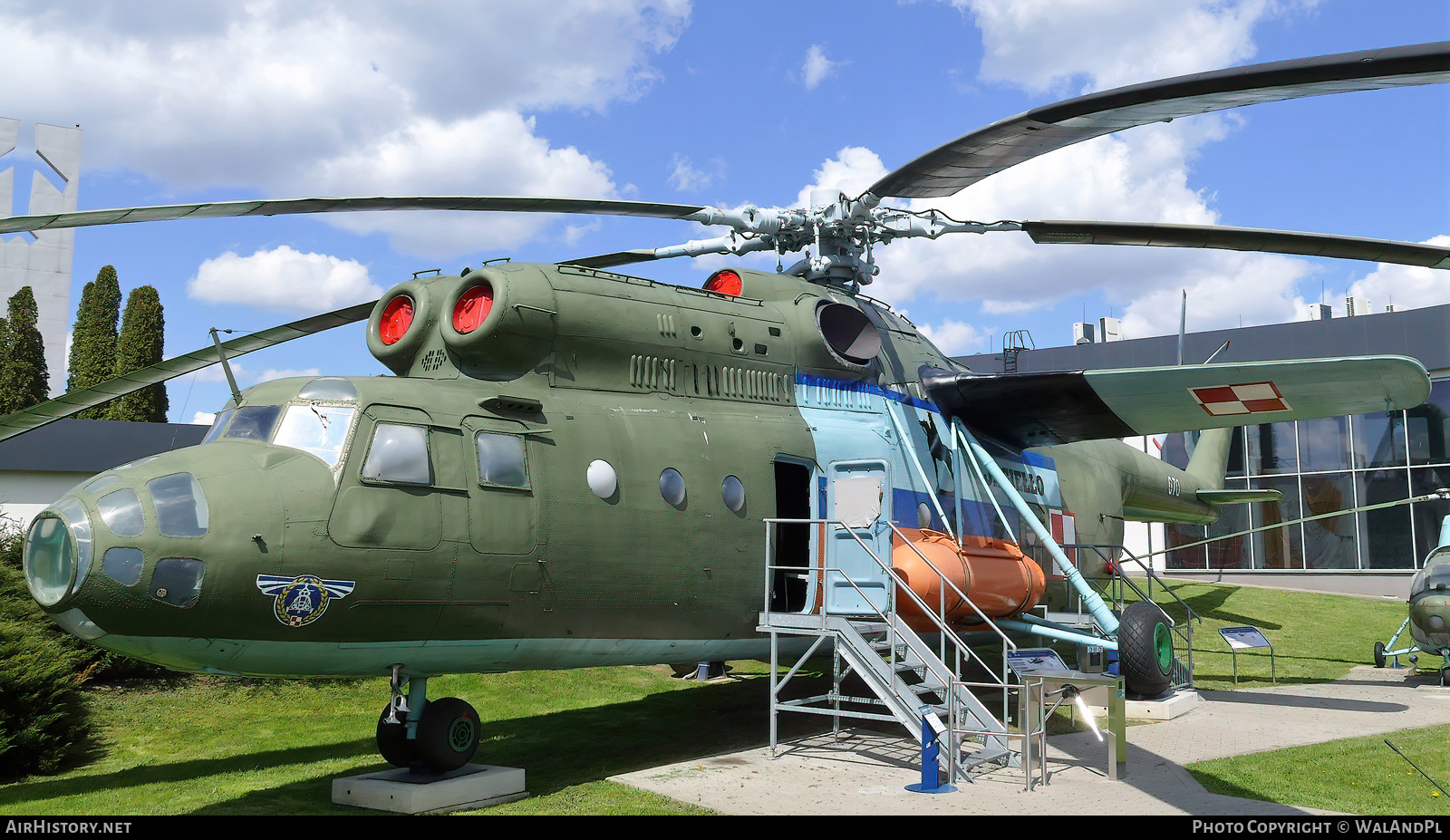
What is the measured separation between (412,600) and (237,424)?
2139 millimetres

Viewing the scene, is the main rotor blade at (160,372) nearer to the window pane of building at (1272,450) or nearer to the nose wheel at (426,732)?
the nose wheel at (426,732)

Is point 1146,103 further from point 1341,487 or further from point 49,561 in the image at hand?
point 1341,487

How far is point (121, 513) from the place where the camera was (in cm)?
734

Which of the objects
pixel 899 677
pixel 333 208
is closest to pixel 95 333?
pixel 333 208

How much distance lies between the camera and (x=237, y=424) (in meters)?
8.66

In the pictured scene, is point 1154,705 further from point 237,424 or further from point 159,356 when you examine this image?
point 159,356

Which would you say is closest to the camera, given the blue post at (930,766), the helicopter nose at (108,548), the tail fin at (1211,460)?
the helicopter nose at (108,548)

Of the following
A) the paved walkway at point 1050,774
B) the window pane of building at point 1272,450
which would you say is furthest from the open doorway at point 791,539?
the window pane of building at point 1272,450

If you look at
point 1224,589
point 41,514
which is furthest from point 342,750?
point 1224,589

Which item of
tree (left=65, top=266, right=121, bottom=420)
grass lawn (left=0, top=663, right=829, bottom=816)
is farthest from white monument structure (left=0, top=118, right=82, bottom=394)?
grass lawn (left=0, top=663, right=829, bottom=816)

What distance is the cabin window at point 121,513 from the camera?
7.28 m

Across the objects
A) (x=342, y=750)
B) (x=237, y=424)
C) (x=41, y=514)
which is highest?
(x=237, y=424)

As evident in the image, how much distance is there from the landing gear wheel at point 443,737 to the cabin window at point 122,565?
108 inches
